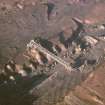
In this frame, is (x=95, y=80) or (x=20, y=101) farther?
(x=95, y=80)

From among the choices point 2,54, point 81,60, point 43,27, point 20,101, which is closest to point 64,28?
point 43,27

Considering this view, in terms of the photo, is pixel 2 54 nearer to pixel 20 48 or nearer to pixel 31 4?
pixel 20 48

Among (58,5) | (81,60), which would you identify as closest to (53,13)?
(58,5)

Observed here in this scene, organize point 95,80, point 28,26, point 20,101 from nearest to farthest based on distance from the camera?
point 20,101
point 95,80
point 28,26

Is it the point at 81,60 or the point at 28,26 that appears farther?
the point at 28,26

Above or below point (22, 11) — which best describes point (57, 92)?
below

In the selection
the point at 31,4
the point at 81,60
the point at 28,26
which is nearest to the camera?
the point at 81,60

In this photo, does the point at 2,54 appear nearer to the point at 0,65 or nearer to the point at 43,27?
the point at 0,65

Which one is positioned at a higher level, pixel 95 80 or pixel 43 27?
pixel 43 27

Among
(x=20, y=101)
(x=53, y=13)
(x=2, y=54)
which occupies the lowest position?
(x=20, y=101)
